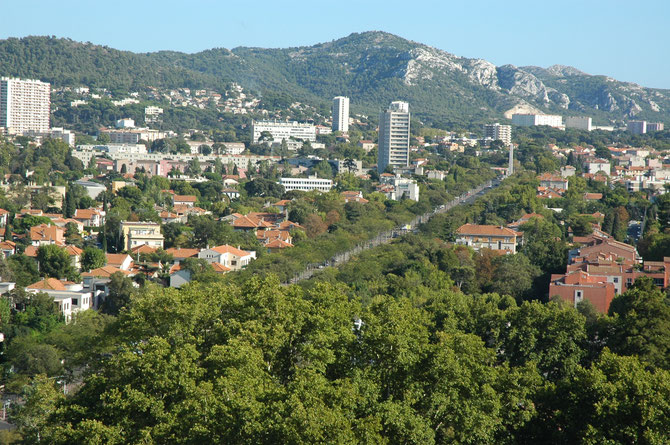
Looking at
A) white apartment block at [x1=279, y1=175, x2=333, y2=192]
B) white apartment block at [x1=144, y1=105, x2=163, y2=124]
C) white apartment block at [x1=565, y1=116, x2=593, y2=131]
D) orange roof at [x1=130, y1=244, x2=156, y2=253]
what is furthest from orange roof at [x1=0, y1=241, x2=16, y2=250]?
white apartment block at [x1=565, y1=116, x2=593, y2=131]

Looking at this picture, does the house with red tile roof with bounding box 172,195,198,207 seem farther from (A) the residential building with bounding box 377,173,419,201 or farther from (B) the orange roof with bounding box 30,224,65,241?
(B) the orange roof with bounding box 30,224,65,241

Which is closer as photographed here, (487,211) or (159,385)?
(159,385)

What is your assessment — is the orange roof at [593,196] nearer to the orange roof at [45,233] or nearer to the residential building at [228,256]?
the residential building at [228,256]

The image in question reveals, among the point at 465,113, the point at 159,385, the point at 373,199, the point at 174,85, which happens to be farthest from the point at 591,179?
the point at 465,113

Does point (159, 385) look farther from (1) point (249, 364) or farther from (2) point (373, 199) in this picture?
(2) point (373, 199)

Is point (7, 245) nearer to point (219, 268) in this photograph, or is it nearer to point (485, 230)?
point (219, 268)

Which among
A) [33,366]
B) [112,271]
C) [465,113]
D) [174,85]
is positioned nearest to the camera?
[33,366]
